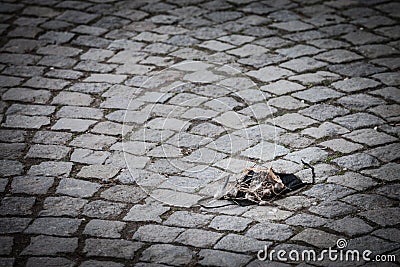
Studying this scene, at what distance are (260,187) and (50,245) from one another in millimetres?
1348

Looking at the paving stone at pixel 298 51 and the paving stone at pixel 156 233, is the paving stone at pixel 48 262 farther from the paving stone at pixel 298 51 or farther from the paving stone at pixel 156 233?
the paving stone at pixel 298 51

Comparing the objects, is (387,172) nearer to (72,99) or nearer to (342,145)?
(342,145)

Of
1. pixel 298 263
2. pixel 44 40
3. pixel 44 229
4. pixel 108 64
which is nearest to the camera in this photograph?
pixel 298 263

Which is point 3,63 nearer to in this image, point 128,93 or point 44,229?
point 128,93

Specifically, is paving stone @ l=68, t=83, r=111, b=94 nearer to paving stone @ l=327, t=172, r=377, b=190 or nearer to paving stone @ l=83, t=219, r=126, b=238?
paving stone @ l=83, t=219, r=126, b=238

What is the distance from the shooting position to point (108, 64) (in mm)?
6117

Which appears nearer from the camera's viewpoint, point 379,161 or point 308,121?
point 379,161

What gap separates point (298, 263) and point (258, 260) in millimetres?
214

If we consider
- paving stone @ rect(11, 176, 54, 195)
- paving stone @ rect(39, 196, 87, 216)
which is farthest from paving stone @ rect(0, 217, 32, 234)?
paving stone @ rect(11, 176, 54, 195)

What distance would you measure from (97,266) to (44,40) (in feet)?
11.1

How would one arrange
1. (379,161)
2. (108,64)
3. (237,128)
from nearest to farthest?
(379,161), (237,128), (108,64)

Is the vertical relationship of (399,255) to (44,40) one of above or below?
below

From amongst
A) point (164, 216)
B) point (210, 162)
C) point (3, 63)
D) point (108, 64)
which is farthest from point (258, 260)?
point (3, 63)

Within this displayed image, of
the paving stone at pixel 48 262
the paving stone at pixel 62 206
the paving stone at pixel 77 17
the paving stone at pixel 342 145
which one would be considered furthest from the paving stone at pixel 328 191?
the paving stone at pixel 77 17
